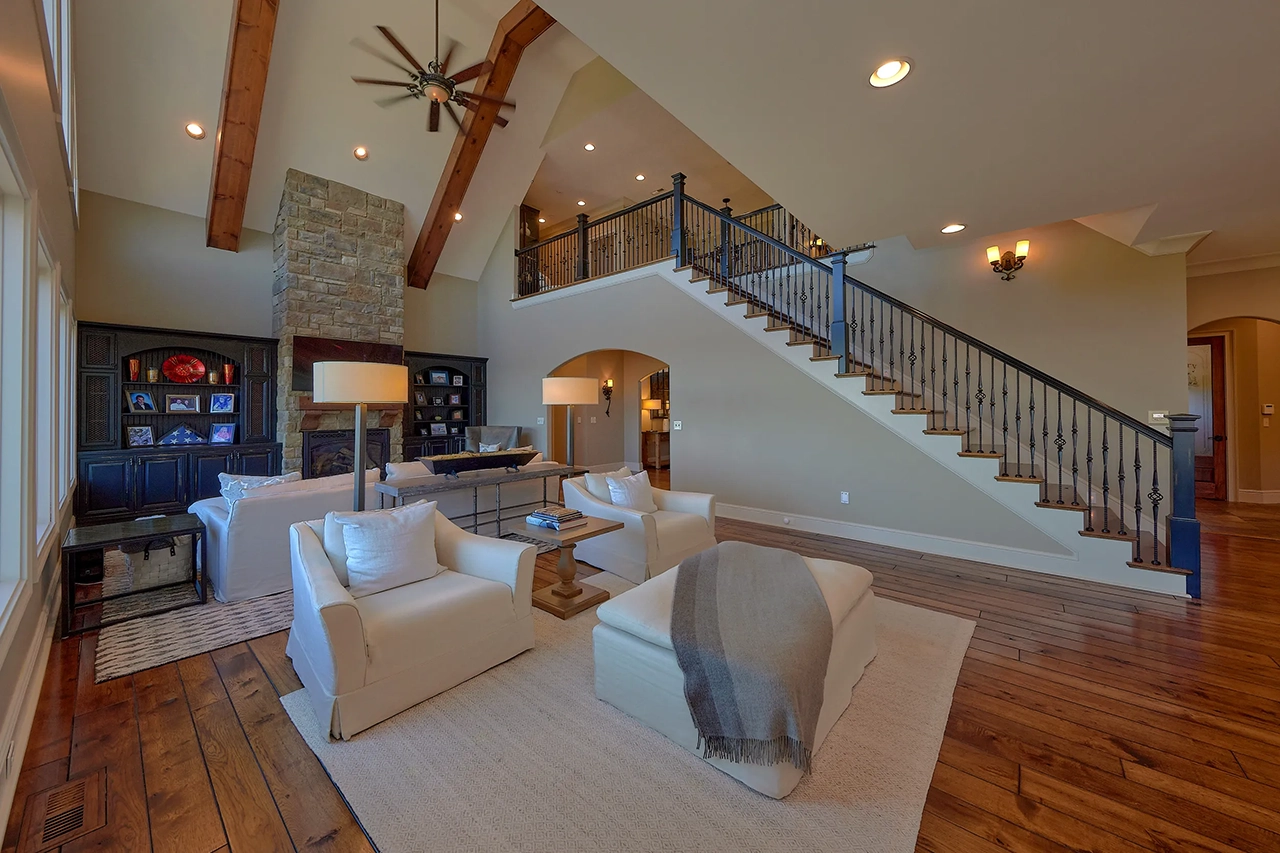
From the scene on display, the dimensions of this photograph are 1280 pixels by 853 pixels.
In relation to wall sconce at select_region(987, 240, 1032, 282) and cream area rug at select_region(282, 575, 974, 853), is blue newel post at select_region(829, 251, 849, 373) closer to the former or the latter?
wall sconce at select_region(987, 240, 1032, 282)

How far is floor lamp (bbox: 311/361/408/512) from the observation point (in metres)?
2.99

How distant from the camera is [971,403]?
16.1 ft

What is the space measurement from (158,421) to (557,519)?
5552 millimetres

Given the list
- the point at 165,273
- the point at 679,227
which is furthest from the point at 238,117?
the point at 679,227

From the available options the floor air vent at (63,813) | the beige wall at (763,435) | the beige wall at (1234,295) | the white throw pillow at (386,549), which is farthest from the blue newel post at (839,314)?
the floor air vent at (63,813)

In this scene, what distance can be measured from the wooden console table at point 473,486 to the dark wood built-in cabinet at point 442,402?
3.67 metres

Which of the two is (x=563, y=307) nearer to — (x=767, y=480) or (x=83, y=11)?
(x=767, y=480)

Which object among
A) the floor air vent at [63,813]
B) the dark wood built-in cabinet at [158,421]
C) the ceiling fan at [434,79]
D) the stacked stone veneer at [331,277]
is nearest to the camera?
the floor air vent at [63,813]

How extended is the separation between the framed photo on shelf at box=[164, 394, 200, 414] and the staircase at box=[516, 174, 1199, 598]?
5503mm

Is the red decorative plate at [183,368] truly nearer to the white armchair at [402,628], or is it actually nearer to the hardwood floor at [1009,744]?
the hardwood floor at [1009,744]

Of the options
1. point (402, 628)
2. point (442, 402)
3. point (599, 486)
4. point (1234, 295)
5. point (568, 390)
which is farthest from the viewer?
point (442, 402)

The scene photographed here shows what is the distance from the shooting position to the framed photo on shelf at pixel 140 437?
532cm

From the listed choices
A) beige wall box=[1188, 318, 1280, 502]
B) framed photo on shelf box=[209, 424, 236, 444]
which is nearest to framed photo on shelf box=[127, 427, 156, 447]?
framed photo on shelf box=[209, 424, 236, 444]

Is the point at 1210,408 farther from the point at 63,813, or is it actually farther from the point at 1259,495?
the point at 63,813
